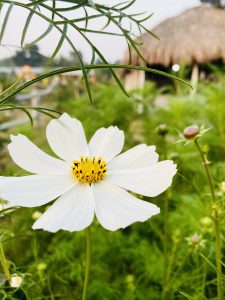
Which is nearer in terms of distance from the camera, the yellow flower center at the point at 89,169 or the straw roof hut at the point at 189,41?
the yellow flower center at the point at 89,169

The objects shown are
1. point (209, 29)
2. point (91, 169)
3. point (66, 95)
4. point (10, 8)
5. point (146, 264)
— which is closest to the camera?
point (10, 8)

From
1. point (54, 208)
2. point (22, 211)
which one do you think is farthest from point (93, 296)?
point (54, 208)

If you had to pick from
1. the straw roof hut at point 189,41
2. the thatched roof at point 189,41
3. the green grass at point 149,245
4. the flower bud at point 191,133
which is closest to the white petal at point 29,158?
the green grass at point 149,245

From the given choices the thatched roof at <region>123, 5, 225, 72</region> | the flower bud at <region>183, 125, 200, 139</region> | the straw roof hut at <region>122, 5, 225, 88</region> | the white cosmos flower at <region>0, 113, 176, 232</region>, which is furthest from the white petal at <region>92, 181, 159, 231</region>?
the thatched roof at <region>123, 5, 225, 72</region>

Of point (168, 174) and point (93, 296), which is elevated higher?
point (168, 174)

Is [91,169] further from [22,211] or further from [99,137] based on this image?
[22,211]

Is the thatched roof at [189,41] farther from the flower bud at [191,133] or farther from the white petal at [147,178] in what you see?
the white petal at [147,178]

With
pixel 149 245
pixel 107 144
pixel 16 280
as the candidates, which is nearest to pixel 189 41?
pixel 149 245

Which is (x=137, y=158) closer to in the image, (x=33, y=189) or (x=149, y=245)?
(x=33, y=189)
